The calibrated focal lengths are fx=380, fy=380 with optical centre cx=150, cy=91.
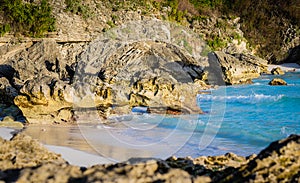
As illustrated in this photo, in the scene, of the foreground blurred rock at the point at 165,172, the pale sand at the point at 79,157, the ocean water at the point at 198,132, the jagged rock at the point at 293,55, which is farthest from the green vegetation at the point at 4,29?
the jagged rock at the point at 293,55

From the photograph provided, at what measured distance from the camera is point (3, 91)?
12.9 meters

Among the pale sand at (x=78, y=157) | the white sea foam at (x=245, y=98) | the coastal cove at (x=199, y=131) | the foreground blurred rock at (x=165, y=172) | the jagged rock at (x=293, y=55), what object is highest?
the jagged rock at (x=293, y=55)

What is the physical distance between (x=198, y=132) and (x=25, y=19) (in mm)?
19339

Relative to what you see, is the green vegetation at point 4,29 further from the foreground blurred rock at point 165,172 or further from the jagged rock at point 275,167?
the jagged rock at point 275,167

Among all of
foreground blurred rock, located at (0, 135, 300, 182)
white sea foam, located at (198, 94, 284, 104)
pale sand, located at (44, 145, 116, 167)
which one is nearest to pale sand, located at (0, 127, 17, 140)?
pale sand, located at (44, 145, 116, 167)

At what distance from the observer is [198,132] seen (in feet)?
31.6

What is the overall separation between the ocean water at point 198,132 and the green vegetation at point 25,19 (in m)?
14.6

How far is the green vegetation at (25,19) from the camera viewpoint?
2498cm

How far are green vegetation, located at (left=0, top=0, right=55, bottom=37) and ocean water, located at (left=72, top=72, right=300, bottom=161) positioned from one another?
575 inches

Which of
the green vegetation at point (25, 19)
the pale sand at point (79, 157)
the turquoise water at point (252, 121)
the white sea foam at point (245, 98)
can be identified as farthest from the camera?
the green vegetation at point (25, 19)

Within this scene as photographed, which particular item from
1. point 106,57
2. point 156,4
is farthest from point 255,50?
point 106,57

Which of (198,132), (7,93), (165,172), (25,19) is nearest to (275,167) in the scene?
(165,172)

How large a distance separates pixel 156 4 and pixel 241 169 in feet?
109

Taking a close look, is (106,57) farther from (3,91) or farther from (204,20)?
(204,20)
